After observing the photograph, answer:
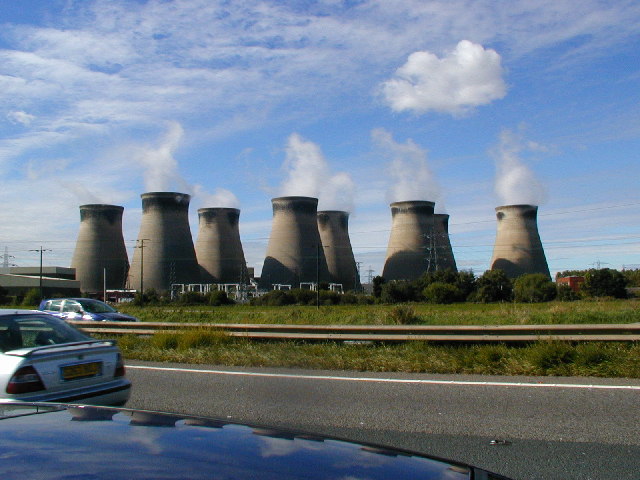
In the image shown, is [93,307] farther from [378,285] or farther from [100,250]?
[378,285]

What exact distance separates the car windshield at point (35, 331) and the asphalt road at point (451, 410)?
3.73 feet

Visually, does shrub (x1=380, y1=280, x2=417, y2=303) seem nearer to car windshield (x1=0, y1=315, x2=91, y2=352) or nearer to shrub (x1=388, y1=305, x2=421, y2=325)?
shrub (x1=388, y1=305, x2=421, y2=325)

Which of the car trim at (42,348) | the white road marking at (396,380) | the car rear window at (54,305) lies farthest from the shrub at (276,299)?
the car trim at (42,348)

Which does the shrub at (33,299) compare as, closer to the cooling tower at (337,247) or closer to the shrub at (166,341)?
the cooling tower at (337,247)

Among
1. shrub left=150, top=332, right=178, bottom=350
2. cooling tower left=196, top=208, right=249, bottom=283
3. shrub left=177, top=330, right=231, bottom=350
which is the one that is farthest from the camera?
cooling tower left=196, top=208, right=249, bottom=283

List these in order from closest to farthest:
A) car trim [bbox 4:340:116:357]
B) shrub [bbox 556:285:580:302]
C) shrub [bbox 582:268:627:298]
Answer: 1. car trim [bbox 4:340:116:357]
2. shrub [bbox 556:285:580:302]
3. shrub [bbox 582:268:627:298]

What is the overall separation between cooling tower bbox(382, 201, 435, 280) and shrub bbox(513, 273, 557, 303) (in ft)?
29.0

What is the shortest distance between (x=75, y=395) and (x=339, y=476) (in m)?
4.22

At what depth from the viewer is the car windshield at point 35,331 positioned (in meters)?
5.79

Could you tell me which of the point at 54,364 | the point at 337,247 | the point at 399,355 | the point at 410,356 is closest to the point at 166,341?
the point at 399,355

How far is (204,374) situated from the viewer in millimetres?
8711

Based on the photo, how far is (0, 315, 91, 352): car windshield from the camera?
228 inches

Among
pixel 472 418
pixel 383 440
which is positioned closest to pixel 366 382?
pixel 472 418

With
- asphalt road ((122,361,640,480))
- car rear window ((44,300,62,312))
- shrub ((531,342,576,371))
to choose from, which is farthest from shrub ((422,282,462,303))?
asphalt road ((122,361,640,480))
